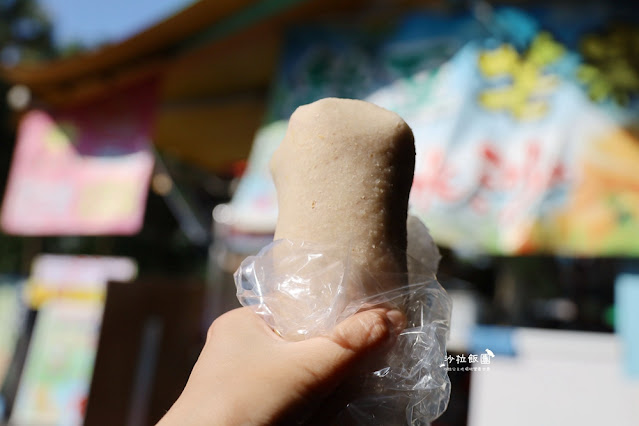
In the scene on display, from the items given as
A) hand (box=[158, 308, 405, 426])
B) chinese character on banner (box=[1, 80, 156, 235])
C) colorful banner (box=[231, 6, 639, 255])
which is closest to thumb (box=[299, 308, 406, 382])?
hand (box=[158, 308, 405, 426])

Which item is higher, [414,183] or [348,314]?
[414,183]

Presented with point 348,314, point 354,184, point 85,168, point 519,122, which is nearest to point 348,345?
point 348,314

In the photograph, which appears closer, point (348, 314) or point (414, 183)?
point (348, 314)

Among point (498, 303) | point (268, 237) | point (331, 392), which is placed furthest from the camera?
point (498, 303)

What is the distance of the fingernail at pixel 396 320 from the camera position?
→ 0.92 m

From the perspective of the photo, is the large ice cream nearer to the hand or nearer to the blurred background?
the hand

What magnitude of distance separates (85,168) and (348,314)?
3.66 meters

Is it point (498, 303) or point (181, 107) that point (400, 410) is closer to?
point (498, 303)

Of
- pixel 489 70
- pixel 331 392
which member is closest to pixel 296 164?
pixel 331 392

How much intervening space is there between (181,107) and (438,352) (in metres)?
4.10

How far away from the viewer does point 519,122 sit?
245 centimetres

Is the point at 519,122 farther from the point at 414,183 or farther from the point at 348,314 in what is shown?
the point at 348,314

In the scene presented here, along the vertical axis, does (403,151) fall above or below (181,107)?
below

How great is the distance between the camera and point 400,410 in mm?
924
